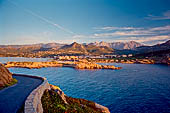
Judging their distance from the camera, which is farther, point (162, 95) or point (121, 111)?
point (162, 95)

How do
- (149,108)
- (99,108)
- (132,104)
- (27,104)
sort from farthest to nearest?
(132,104) → (149,108) → (99,108) → (27,104)

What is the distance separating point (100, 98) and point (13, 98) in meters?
25.5

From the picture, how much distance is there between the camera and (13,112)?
39.3 ft

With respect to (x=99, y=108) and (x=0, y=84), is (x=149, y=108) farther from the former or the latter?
(x=0, y=84)

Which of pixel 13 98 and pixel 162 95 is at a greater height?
pixel 13 98

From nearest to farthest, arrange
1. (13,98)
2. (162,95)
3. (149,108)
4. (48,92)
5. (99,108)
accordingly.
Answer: (13,98)
(48,92)
(99,108)
(149,108)
(162,95)

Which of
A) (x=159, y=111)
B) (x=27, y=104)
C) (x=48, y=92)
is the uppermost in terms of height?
(x=27, y=104)

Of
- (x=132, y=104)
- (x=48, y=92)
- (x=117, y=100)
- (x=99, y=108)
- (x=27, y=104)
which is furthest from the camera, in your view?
(x=117, y=100)

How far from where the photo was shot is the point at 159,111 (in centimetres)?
2894

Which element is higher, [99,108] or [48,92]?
[48,92]

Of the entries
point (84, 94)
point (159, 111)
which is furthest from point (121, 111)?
point (84, 94)

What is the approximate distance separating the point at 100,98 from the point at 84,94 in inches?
223

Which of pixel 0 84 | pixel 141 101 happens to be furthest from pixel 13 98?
pixel 141 101

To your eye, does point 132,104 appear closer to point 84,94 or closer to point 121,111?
point 121,111
